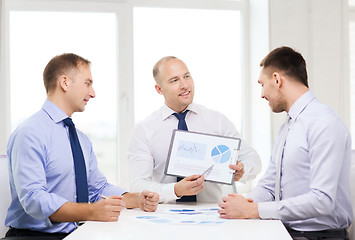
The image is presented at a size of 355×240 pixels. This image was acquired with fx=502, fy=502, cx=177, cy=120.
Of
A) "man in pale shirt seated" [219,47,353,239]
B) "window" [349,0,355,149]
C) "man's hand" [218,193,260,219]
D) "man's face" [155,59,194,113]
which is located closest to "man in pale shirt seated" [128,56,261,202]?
"man's face" [155,59,194,113]

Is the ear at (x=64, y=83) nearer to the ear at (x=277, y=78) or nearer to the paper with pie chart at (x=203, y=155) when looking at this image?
the paper with pie chart at (x=203, y=155)

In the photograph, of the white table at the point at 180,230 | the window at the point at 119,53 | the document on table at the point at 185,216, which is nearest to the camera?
the white table at the point at 180,230

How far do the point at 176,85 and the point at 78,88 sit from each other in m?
0.70

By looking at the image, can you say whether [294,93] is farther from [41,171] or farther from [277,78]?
[41,171]

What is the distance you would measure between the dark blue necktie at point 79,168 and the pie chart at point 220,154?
0.64 m

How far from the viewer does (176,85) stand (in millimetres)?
2969

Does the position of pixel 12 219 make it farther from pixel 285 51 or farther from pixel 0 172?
pixel 285 51

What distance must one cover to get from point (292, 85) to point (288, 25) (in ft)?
7.07

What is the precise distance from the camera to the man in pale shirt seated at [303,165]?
6.82 ft

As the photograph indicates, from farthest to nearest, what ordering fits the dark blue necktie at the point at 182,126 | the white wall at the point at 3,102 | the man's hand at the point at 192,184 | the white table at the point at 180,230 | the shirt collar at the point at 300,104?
the white wall at the point at 3,102 < the dark blue necktie at the point at 182,126 < the man's hand at the point at 192,184 < the shirt collar at the point at 300,104 < the white table at the point at 180,230

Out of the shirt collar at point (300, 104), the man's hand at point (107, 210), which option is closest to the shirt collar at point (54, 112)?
the man's hand at point (107, 210)

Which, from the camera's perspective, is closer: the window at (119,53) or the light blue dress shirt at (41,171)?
the light blue dress shirt at (41,171)

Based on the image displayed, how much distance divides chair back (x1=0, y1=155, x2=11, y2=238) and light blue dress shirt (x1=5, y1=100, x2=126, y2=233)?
12cm

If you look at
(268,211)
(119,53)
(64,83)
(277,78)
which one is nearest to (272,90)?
(277,78)
